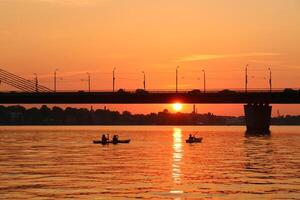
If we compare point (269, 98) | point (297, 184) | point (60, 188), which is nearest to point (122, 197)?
point (60, 188)

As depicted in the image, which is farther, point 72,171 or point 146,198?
point 72,171

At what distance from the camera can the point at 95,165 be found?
8525 centimetres

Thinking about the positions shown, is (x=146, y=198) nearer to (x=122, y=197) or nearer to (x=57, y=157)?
(x=122, y=197)

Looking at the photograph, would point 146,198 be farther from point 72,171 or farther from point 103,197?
point 72,171

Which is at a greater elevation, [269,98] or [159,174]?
[269,98]

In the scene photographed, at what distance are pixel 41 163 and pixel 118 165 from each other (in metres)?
10.0

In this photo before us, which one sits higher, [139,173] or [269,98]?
[269,98]

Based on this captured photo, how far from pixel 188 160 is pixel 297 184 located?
34.9 meters

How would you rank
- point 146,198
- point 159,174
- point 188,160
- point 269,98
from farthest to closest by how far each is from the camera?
point 269,98 < point 188,160 < point 159,174 < point 146,198

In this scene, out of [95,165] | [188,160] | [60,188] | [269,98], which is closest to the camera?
[60,188]

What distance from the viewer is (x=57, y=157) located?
100375 millimetres

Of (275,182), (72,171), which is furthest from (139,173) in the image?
(275,182)

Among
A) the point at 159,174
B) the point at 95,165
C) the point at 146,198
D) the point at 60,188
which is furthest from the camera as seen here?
the point at 95,165

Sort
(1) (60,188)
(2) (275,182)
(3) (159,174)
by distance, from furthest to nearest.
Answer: (3) (159,174), (2) (275,182), (1) (60,188)
